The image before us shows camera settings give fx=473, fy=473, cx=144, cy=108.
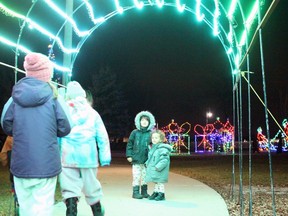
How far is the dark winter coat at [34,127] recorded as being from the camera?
406cm

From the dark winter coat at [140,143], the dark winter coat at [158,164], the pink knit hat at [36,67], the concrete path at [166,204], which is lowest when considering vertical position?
the concrete path at [166,204]

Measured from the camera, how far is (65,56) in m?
10.5

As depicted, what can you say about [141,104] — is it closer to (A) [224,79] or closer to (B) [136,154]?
(A) [224,79]

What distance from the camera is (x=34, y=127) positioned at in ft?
13.5

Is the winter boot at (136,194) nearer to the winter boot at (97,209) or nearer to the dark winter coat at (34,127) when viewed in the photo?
the winter boot at (97,209)

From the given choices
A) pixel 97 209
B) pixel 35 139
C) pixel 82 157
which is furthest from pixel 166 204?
pixel 35 139

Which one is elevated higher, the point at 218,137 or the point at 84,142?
the point at 218,137

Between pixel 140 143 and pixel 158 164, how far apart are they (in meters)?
0.63

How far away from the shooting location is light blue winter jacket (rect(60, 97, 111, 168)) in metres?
5.93

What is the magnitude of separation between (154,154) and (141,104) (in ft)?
188

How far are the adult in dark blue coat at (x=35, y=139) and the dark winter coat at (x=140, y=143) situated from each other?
4766 mm

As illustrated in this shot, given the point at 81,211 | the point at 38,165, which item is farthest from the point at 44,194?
the point at 81,211

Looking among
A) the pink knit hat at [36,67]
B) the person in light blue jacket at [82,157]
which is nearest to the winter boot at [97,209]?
the person in light blue jacket at [82,157]

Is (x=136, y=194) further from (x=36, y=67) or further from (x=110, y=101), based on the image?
(x=110, y=101)
